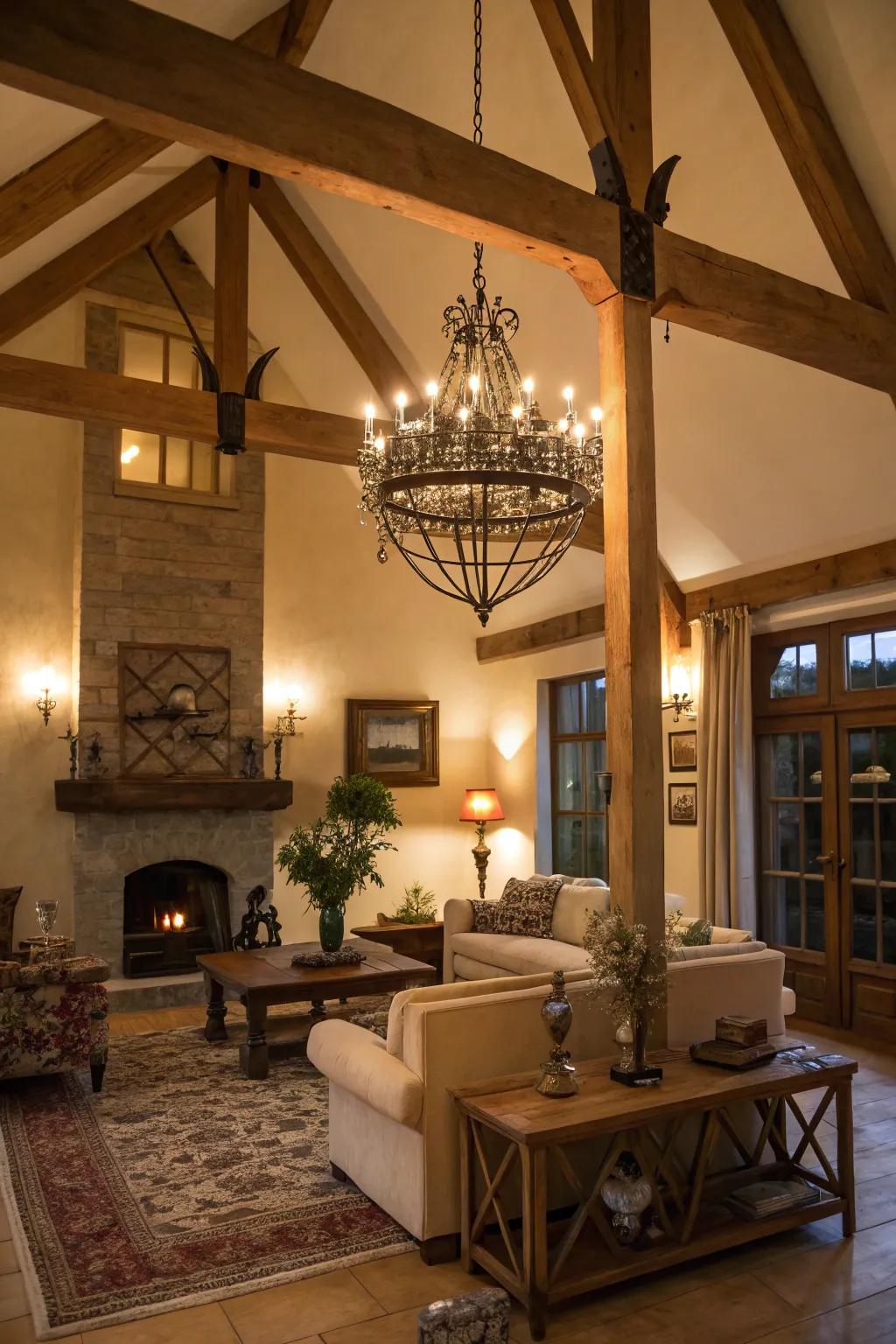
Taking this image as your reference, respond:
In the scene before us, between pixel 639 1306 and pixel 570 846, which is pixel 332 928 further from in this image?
pixel 570 846

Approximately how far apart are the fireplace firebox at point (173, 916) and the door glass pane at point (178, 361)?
3894 mm

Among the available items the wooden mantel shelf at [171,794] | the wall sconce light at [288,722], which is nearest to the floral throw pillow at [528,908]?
the wooden mantel shelf at [171,794]

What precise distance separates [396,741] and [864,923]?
4427mm

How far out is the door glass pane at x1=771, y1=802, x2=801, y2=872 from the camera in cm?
663

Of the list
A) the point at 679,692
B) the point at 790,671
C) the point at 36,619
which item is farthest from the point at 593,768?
the point at 36,619

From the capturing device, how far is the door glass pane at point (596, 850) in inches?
342

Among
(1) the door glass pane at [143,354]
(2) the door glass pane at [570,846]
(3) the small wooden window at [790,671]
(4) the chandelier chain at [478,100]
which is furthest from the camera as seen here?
(2) the door glass pane at [570,846]

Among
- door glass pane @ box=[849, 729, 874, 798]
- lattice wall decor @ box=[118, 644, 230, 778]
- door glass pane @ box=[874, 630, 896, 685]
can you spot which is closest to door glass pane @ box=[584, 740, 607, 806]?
door glass pane @ box=[849, 729, 874, 798]

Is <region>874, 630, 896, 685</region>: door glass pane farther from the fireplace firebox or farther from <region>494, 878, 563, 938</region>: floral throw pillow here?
the fireplace firebox

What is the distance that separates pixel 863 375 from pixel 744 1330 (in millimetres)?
3817

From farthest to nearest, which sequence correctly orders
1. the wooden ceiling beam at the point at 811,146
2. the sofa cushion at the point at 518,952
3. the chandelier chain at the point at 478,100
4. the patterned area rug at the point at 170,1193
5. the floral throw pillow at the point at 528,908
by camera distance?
the floral throw pillow at the point at 528,908 → the sofa cushion at the point at 518,952 → the wooden ceiling beam at the point at 811,146 → the chandelier chain at the point at 478,100 → the patterned area rug at the point at 170,1193

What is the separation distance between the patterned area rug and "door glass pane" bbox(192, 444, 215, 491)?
4.71 meters

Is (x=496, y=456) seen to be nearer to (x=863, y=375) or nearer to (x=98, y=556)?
(x=863, y=375)

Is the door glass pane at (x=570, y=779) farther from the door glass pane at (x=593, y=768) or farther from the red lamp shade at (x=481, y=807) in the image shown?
the red lamp shade at (x=481, y=807)
